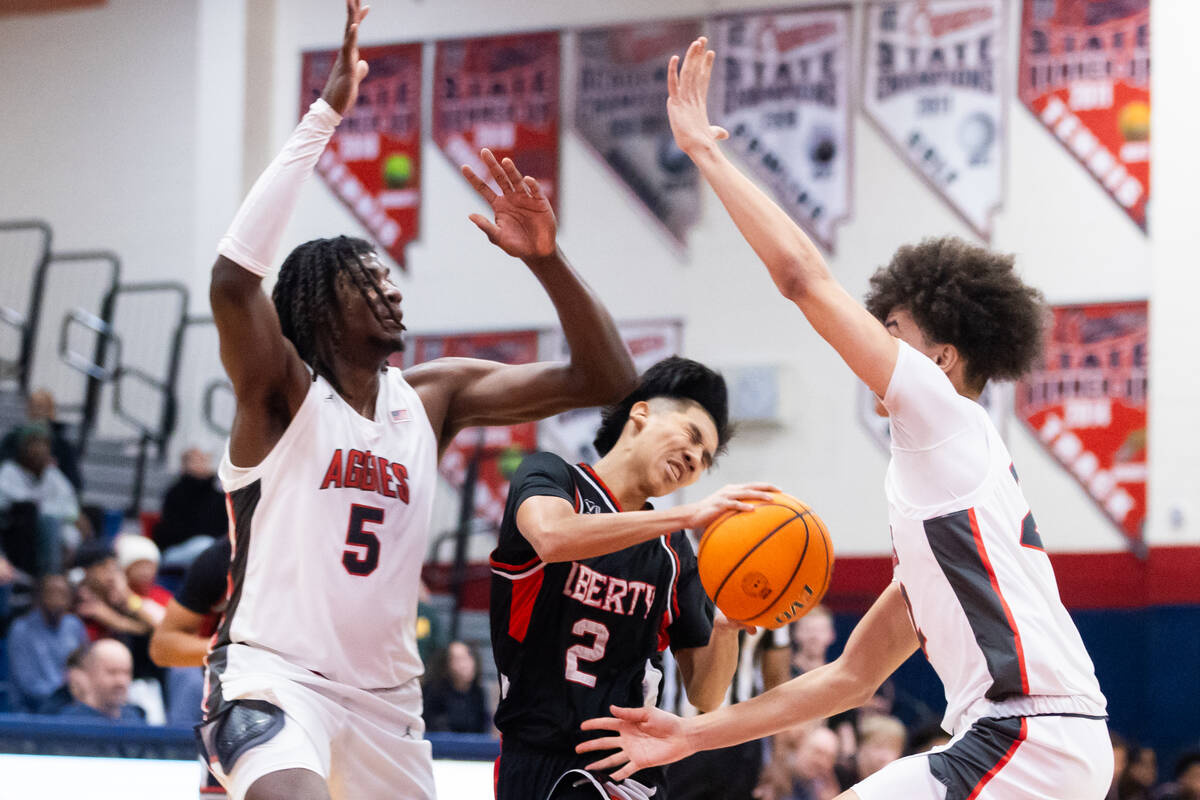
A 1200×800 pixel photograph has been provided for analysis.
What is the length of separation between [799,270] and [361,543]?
1386 millimetres

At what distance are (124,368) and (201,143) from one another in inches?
97.7

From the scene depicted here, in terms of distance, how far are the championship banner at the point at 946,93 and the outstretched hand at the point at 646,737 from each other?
9.67 meters

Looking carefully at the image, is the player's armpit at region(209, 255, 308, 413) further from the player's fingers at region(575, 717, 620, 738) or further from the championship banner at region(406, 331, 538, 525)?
the championship banner at region(406, 331, 538, 525)

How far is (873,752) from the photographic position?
7.11 meters

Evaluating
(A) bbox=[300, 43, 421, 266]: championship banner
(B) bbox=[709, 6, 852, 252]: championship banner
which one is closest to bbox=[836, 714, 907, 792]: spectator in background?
Answer: (B) bbox=[709, 6, 852, 252]: championship banner

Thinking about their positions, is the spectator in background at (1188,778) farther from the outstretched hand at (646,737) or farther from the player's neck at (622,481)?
the outstretched hand at (646,737)

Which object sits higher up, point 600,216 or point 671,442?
point 600,216

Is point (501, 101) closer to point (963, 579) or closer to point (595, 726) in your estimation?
point (595, 726)

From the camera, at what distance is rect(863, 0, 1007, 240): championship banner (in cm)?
1208

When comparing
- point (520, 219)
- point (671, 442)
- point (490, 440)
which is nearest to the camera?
point (671, 442)

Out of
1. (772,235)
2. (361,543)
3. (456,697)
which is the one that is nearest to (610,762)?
(361,543)

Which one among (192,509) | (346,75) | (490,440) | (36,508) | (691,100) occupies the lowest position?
(192,509)

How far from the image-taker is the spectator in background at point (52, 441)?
11352 millimetres

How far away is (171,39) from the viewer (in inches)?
574
